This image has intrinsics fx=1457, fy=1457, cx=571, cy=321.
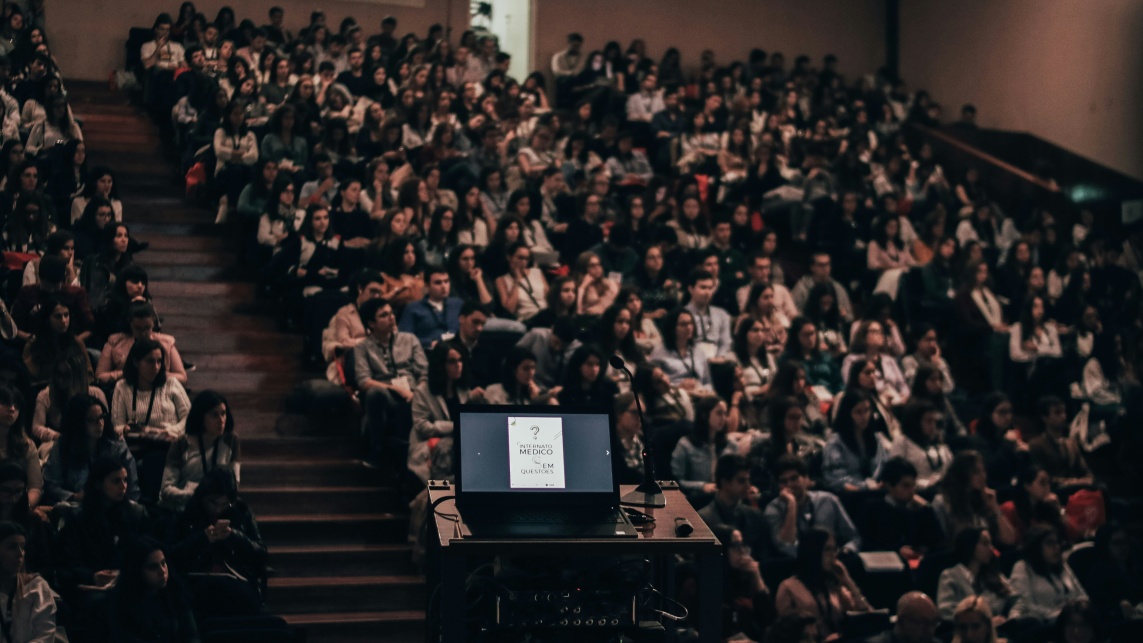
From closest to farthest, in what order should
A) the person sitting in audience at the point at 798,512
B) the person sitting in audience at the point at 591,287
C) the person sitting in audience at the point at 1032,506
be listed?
the person sitting in audience at the point at 798,512, the person sitting in audience at the point at 1032,506, the person sitting in audience at the point at 591,287

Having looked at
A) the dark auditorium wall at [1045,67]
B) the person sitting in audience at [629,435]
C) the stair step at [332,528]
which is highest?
the dark auditorium wall at [1045,67]

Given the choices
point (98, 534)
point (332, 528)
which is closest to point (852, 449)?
point (332, 528)

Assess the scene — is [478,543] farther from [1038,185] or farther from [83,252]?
[1038,185]

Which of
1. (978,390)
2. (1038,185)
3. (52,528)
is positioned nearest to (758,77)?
(1038,185)

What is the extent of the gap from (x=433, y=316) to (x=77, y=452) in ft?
7.26

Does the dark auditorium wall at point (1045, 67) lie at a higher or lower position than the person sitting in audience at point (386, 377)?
higher

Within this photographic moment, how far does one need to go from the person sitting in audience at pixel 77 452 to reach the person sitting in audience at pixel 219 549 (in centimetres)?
35

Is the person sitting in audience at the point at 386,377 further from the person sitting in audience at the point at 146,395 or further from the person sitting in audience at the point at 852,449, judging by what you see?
the person sitting in audience at the point at 852,449

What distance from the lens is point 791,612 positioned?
5828 millimetres

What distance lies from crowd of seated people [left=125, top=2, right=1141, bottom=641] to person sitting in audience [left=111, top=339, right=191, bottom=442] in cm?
1

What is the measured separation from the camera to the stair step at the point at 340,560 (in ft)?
20.6

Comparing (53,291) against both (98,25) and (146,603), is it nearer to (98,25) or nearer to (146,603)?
(146,603)

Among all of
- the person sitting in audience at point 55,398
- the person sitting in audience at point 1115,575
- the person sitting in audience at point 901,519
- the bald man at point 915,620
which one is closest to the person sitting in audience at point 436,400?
the person sitting in audience at point 55,398

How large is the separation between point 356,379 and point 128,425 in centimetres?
121
